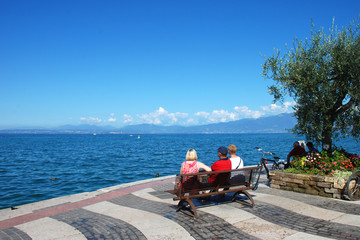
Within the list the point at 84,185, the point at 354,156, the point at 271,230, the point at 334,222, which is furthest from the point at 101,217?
the point at 84,185

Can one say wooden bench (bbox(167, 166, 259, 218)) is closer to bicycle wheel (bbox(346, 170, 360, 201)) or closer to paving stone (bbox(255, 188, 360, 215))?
paving stone (bbox(255, 188, 360, 215))

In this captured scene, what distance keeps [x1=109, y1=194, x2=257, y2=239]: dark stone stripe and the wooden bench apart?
0.26m

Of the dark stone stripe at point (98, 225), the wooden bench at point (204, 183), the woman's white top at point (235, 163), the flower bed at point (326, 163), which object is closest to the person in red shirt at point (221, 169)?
the wooden bench at point (204, 183)

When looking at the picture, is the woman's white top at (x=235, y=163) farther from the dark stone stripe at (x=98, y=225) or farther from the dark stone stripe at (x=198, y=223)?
the dark stone stripe at (x=98, y=225)

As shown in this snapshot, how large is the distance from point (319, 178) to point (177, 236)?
5.06 meters

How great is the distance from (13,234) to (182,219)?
11.4ft

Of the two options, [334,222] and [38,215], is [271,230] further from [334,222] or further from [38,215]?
[38,215]

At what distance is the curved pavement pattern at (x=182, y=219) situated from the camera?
5.44 metres

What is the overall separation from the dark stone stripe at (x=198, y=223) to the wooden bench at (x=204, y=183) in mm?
263

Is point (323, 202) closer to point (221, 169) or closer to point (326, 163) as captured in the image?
point (326, 163)

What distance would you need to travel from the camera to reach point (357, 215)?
21.2 feet

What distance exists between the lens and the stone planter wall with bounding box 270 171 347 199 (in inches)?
312

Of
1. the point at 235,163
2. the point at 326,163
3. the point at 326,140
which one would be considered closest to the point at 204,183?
the point at 235,163

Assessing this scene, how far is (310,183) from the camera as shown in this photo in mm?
8484
